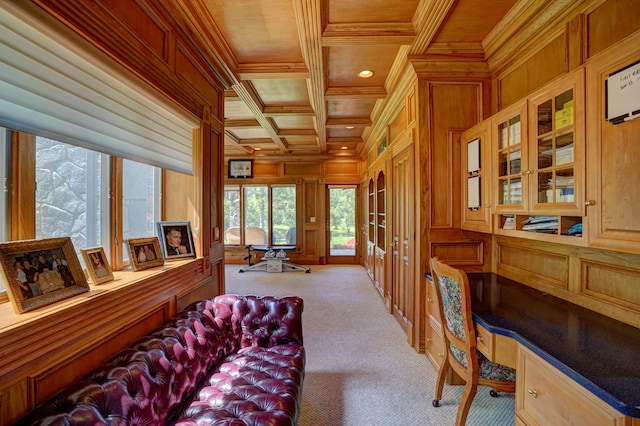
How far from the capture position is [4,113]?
1042 mm

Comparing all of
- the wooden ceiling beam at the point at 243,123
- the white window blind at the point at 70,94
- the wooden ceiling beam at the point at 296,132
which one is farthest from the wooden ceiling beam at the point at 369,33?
the wooden ceiling beam at the point at 296,132

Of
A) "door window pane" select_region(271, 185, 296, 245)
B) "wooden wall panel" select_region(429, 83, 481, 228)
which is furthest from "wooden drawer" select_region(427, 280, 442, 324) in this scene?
"door window pane" select_region(271, 185, 296, 245)

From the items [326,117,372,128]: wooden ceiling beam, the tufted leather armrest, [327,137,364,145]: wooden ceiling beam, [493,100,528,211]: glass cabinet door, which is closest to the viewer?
[493,100,528,211]: glass cabinet door

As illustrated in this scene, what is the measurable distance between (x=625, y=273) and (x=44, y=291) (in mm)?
2894

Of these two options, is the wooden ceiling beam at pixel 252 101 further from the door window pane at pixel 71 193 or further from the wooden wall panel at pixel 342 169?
the wooden wall panel at pixel 342 169

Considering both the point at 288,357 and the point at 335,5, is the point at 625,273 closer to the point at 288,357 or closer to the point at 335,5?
the point at 288,357

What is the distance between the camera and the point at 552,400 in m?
1.16

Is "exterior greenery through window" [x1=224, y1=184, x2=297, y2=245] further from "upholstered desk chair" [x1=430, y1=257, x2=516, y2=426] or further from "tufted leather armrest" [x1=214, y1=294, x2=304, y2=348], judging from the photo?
"upholstered desk chair" [x1=430, y1=257, x2=516, y2=426]

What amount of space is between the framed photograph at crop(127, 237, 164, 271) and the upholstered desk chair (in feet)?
6.64

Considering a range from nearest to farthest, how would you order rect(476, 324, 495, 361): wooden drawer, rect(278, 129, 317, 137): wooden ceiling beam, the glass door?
rect(476, 324, 495, 361): wooden drawer
rect(278, 129, 317, 137): wooden ceiling beam
the glass door

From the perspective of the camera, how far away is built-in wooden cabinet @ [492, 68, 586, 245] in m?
1.42

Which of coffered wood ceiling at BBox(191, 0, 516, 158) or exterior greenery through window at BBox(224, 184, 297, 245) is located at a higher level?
coffered wood ceiling at BBox(191, 0, 516, 158)

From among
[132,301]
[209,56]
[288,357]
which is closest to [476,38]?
[209,56]

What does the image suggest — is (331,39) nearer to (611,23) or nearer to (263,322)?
(611,23)
